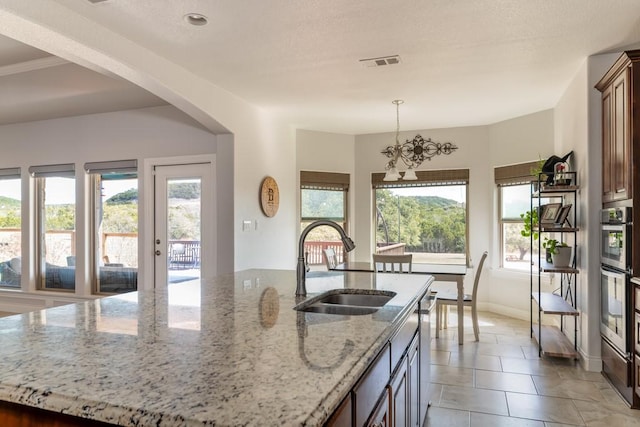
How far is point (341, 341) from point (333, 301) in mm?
956

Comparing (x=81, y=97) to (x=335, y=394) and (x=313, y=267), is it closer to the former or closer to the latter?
(x=313, y=267)

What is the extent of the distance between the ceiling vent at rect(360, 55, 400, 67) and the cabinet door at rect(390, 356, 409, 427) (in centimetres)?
257

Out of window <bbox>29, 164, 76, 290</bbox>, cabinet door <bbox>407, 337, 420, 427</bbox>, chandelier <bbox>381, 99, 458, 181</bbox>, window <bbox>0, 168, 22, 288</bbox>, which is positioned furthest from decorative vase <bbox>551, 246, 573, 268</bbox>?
window <bbox>0, 168, 22, 288</bbox>

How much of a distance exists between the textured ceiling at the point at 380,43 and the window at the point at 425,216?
5.54 ft

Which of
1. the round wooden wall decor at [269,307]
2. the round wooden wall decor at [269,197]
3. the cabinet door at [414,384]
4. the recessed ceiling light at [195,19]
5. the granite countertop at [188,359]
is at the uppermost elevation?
the recessed ceiling light at [195,19]

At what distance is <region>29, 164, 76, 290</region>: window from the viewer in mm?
5691

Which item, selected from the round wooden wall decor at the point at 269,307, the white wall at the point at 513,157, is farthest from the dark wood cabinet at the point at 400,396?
the white wall at the point at 513,157

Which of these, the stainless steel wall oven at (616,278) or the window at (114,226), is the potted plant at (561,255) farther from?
the window at (114,226)

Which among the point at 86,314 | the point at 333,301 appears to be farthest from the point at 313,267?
the point at 86,314

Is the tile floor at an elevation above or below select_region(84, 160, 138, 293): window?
below

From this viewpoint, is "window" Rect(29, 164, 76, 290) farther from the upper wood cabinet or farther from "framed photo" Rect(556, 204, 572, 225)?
the upper wood cabinet

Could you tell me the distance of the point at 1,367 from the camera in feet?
3.39

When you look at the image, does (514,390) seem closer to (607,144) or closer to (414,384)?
(414,384)

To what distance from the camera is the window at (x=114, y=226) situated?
5.39 meters
